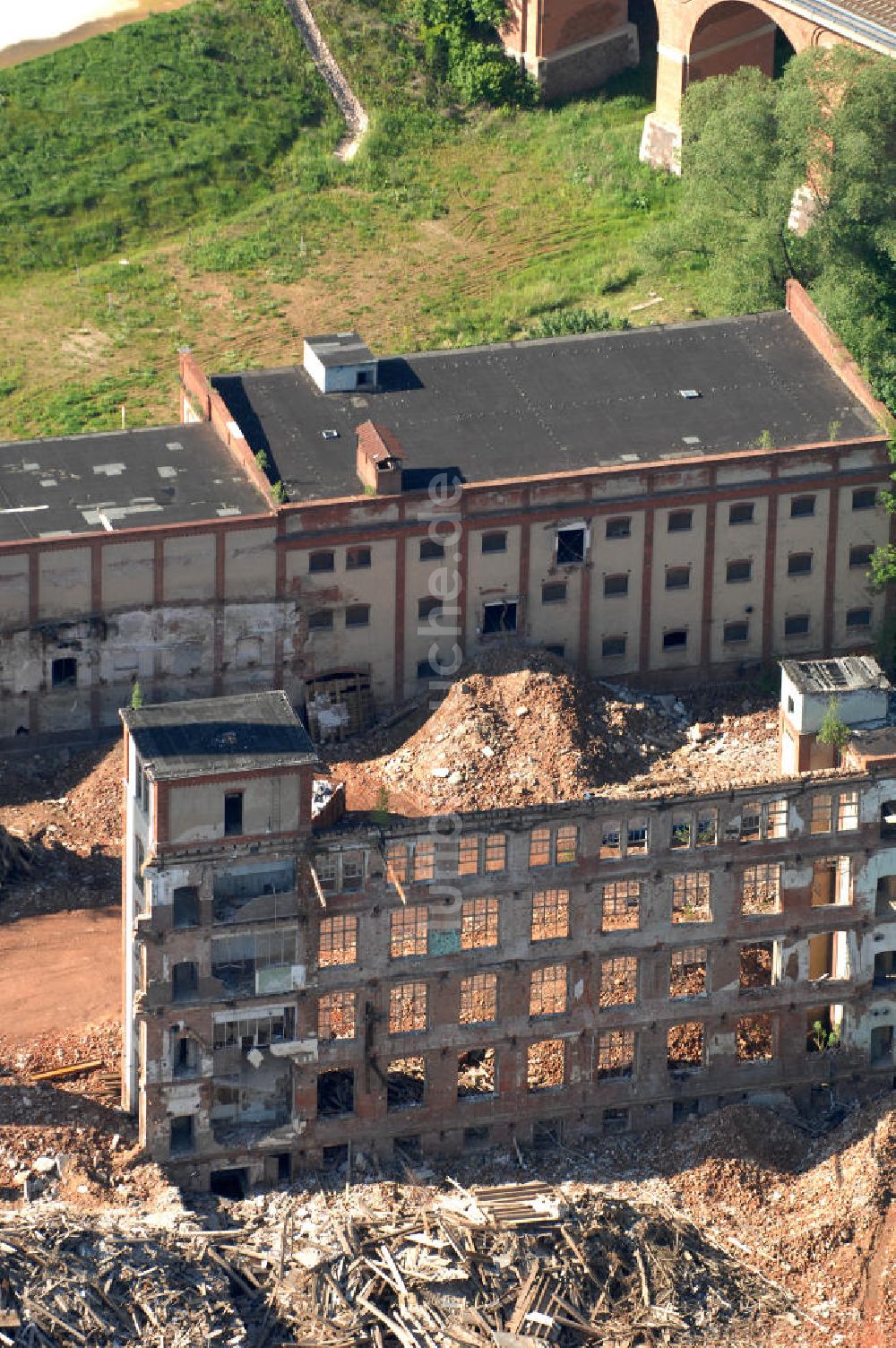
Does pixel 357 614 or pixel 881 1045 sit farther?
pixel 357 614

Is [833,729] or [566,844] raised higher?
[833,729]

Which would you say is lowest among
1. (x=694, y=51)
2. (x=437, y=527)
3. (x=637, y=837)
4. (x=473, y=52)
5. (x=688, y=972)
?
(x=688, y=972)

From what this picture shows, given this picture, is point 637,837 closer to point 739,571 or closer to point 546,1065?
point 546,1065

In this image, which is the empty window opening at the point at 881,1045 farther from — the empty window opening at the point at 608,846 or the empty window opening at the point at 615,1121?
the empty window opening at the point at 608,846

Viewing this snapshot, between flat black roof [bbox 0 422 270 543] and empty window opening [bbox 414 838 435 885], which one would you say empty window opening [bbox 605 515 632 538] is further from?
empty window opening [bbox 414 838 435 885]

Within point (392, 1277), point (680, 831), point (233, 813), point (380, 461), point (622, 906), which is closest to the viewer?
point (392, 1277)

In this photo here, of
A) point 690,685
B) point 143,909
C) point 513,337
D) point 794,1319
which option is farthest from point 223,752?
point 513,337

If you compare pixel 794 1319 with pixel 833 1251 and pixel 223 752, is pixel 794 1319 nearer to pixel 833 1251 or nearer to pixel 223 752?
pixel 833 1251

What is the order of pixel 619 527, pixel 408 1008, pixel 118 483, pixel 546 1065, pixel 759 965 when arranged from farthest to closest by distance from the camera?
pixel 619 527 → pixel 118 483 → pixel 759 965 → pixel 546 1065 → pixel 408 1008

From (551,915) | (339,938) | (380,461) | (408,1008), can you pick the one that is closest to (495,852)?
(551,915)
